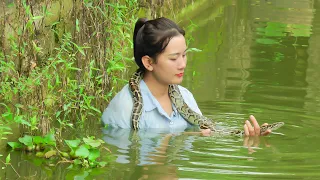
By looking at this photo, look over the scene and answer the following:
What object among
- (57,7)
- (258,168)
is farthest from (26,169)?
(57,7)

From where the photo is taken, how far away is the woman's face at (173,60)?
284 inches

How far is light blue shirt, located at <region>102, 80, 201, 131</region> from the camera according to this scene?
737cm

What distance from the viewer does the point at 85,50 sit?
7.68 m

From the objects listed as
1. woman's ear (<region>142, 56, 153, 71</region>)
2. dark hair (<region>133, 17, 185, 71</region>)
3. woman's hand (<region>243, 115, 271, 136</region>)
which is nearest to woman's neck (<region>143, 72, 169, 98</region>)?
woman's ear (<region>142, 56, 153, 71</region>)

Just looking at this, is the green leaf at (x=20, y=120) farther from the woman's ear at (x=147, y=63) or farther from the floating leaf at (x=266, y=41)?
the floating leaf at (x=266, y=41)

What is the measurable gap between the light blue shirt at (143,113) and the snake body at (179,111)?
0.06m

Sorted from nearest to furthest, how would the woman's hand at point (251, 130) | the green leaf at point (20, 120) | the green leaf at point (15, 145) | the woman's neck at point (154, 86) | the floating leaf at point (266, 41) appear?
1. the green leaf at point (20, 120)
2. the green leaf at point (15, 145)
3. the woman's hand at point (251, 130)
4. the woman's neck at point (154, 86)
5. the floating leaf at point (266, 41)

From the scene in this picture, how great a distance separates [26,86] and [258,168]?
2117 mm

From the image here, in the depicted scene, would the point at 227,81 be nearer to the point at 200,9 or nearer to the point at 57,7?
the point at 57,7

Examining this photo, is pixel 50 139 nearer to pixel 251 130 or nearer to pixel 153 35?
pixel 153 35

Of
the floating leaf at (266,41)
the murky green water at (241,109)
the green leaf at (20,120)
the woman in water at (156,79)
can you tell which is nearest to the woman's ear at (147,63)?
the woman in water at (156,79)

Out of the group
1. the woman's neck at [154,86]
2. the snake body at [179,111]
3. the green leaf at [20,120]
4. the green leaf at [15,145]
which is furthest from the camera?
the woman's neck at [154,86]

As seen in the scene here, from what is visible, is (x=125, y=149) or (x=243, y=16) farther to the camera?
(x=243, y=16)

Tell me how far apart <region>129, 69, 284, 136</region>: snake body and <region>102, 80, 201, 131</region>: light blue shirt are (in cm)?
6
